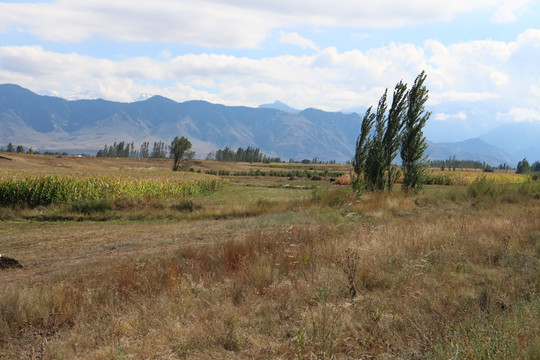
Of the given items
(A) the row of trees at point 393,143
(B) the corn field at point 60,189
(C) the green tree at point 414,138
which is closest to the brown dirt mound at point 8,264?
(B) the corn field at point 60,189

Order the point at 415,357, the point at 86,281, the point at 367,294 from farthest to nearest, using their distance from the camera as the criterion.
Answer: the point at 86,281, the point at 367,294, the point at 415,357

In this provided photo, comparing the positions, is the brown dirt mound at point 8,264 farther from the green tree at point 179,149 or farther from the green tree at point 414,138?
the green tree at point 179,149

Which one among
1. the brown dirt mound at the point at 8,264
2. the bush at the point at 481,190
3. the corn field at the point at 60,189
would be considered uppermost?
the bush at the point at 481,190

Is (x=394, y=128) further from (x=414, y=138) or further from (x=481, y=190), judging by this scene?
(x=481, y=190)

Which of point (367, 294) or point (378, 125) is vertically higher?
point (378, 125)

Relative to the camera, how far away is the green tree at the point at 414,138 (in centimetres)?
2264

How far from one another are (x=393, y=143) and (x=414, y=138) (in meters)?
1.51

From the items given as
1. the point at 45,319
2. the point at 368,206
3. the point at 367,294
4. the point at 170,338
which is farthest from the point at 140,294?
the point at 368,206

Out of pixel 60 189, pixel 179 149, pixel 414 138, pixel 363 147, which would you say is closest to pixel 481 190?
pixel 414 138

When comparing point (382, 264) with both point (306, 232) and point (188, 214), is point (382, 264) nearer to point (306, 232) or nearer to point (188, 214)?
point (306, 232)

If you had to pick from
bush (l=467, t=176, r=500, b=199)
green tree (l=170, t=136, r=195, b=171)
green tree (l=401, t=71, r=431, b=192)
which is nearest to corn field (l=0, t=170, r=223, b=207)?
green tree (l=401, t=71, r=431, b=192)

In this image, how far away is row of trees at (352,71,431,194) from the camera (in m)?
21.9

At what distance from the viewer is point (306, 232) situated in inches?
380

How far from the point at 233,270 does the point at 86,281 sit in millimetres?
2676
